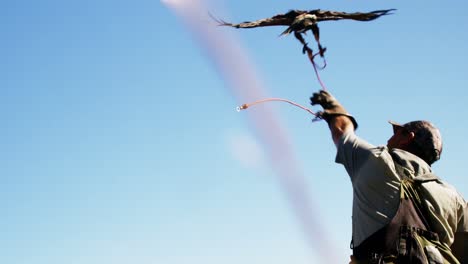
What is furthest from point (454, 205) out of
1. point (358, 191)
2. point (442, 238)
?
point (358, 191)

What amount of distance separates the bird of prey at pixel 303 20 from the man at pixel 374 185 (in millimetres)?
728

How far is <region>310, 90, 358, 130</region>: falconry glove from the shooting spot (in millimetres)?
5691

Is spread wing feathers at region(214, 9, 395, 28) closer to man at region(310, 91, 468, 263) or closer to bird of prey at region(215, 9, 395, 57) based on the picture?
bird of prey at region(215, 9, 395, 57)

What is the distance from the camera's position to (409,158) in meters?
6.25

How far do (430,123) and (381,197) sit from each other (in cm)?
162

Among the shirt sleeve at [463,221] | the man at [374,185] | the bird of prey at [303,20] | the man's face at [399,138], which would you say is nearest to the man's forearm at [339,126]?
the man at [374,185]

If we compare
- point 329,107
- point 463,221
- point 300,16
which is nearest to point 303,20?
point 300,16

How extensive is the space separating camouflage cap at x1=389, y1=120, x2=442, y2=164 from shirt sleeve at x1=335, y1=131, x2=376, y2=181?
4.83ft

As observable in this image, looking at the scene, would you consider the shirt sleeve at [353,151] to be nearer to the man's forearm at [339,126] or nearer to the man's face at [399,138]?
the man's forearm at [339,126]

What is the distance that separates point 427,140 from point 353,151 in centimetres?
176

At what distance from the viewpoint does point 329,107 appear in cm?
573

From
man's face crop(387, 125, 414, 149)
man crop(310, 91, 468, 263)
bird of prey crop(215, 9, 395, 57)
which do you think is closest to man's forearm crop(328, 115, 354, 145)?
Answer: man crop(310, 91, 468, 263)

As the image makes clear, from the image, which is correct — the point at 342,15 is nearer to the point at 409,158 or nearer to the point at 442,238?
the point at 409,158

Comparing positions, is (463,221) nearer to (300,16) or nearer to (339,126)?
(339,126)
